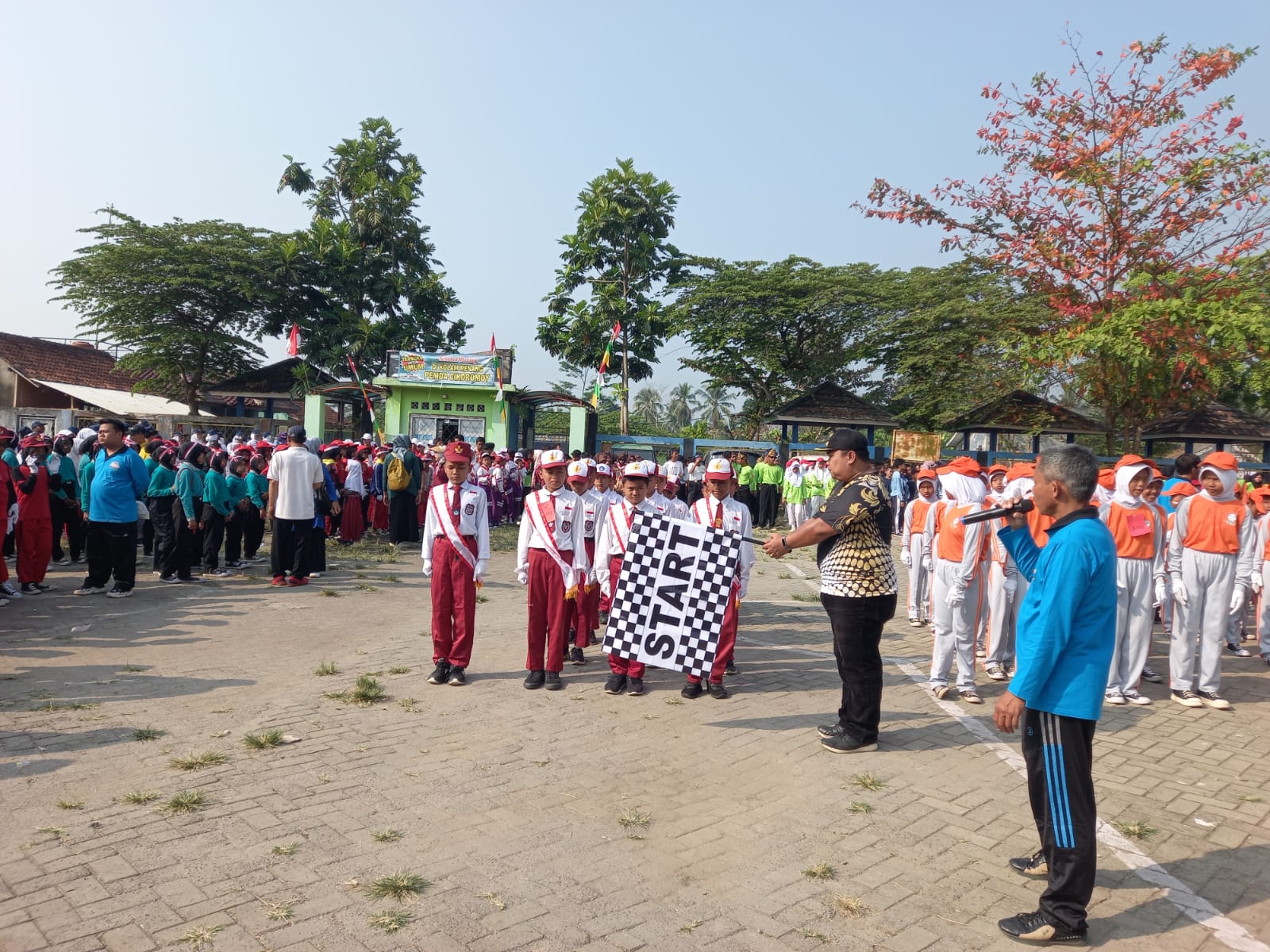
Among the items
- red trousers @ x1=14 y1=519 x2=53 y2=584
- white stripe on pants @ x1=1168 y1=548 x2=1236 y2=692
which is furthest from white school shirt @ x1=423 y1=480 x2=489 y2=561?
white stripe on pants @ x1=1168 y1=548 x2=1236 y2=692

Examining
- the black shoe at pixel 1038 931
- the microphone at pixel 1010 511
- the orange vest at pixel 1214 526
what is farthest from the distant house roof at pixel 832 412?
the black shoe at pixel 1038 931

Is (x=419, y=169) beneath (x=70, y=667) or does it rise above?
above

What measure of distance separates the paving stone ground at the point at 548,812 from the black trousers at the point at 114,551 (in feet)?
6.28

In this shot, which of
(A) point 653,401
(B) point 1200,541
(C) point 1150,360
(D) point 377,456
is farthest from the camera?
(A) point 653,401

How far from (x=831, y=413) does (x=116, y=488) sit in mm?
22746

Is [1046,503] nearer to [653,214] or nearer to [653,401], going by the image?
[653,214]

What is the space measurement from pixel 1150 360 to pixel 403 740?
45.1 ft

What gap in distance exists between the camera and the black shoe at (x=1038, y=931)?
10.8 ft

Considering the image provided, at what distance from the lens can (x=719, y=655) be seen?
6.66 metres

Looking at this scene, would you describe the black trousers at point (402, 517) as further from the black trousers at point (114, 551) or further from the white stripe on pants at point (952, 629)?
the white stripe on pants at point (952, 629)

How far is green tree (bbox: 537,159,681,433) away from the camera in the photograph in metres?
34.5

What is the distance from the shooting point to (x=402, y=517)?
15414mm

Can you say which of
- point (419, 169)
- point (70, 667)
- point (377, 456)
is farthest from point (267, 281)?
point (70, 667)

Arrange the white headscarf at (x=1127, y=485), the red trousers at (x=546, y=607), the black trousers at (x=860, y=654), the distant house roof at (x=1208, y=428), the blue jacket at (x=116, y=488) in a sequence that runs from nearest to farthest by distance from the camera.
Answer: the black trousers at (x=860, y=654) < the red trousers at (x=546, y=607) < the white headscarf at (x=1127, y=485) < the blue jacket at (x=116, y=488) < the distant house roof at (x=1208, y=428)
